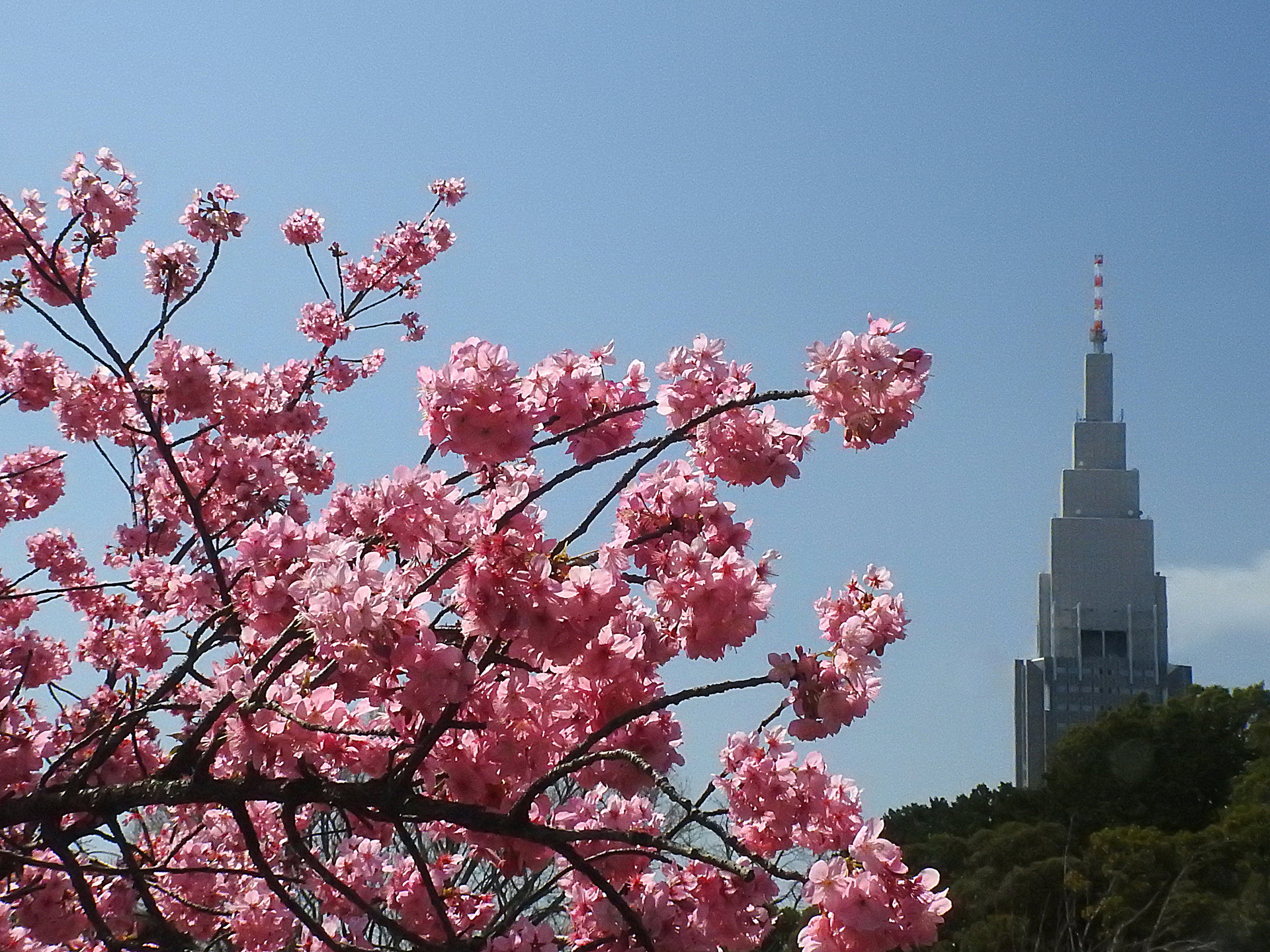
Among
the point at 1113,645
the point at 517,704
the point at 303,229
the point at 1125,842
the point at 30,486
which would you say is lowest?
the point at 517,704

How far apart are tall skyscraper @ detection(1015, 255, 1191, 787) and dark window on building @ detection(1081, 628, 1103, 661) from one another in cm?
3

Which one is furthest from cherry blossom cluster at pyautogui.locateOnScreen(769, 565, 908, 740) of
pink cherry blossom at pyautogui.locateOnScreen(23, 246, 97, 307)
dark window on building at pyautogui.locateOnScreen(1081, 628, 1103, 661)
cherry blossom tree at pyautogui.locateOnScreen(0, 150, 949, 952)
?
dark window on building at pyautogui.locateOnScreen(1081, 628, 1103, 661)

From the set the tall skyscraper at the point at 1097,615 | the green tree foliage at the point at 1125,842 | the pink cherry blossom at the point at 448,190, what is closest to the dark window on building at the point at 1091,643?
the tall skyscraper at the point at 1097,615

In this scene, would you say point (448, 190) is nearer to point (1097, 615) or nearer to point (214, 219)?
point (214, 219)

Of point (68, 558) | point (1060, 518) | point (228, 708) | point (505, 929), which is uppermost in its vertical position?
point (1060, 518)

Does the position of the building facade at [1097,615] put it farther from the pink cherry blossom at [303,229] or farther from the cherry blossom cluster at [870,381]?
the cherry blossom cluster at [870,381]

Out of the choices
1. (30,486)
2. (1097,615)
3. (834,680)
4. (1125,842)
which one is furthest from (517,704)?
(1097,615)

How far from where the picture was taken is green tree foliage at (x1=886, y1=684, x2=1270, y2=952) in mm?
14102

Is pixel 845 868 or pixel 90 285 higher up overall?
pixel 90 285

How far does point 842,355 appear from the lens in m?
2.49

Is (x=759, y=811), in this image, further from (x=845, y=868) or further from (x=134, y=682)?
(x=134, y=682)

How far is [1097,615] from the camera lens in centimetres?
4975

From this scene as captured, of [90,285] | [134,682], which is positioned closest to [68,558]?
[90,285]

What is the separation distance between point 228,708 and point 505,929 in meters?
0.70
